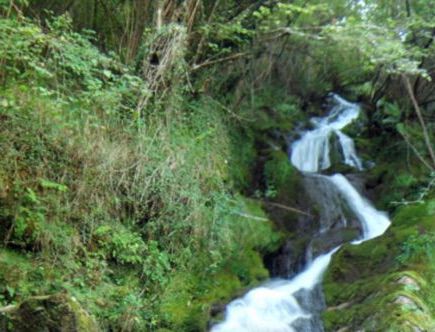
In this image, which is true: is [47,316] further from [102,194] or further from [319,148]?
[319,148]

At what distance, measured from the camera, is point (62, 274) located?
4.34 metres

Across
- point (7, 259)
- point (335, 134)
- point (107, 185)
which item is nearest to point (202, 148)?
point (107, 185)

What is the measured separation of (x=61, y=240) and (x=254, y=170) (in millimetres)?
6259

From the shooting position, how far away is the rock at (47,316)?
3.21 m

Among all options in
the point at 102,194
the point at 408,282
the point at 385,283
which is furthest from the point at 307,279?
the point at 102,194

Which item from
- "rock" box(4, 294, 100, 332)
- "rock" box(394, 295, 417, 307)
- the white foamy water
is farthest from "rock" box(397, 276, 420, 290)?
the white foamy water

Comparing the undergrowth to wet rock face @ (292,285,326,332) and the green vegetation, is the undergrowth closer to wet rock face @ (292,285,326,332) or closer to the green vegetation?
the green vegetation

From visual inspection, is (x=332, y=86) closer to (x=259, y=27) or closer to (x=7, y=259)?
(x=259, y=27)

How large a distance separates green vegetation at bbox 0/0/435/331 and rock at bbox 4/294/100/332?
0.01 meters

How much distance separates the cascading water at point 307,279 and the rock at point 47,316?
2.82 m

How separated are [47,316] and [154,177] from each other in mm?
2514

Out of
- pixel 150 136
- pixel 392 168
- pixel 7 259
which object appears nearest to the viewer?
pixel 7 259

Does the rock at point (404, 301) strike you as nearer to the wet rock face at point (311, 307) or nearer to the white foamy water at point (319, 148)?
the wet rock face at point (311, 307)

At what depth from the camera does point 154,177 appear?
18.2 ft
